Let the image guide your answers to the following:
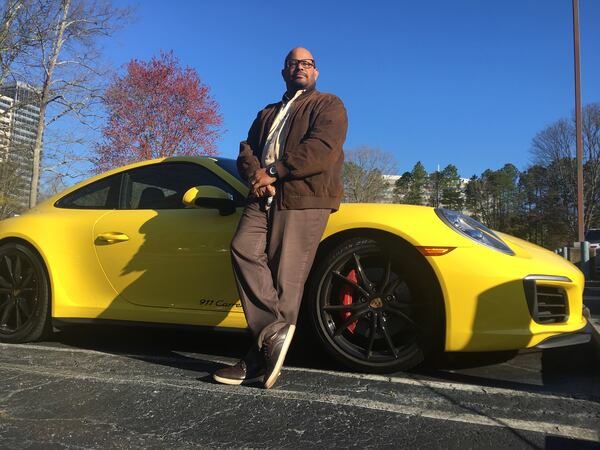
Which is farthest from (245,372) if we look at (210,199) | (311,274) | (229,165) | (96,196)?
(96,196)

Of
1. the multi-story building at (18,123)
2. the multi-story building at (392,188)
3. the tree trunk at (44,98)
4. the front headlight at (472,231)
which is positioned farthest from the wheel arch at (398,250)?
the multi-story building at (392,188)

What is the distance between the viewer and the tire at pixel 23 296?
11.9 ft

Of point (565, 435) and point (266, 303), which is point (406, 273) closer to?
point (266, 303)

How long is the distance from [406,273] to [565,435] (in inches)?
42.8

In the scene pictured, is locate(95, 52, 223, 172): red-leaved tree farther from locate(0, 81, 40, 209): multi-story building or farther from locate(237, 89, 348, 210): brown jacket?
locate(237, 89, 348, 210): brown jacket

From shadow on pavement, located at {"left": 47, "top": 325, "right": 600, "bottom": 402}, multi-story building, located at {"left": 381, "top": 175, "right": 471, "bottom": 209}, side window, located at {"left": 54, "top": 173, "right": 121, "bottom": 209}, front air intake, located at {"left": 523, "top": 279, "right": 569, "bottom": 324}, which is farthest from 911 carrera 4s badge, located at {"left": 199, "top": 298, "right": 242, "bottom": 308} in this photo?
multi-story building, located at {"left": 381, "top": 175, "right": 471, "bottom": 209}

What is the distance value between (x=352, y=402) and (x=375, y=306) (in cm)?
61

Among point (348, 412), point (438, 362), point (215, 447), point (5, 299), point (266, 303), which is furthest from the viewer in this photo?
point (5, 299)

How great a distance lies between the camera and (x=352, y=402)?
2.34 metres

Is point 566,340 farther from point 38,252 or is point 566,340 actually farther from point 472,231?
point 38,252

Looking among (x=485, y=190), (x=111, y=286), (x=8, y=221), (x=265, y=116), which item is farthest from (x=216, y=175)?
(x=485, y=190)

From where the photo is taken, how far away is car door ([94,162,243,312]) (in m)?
3.09

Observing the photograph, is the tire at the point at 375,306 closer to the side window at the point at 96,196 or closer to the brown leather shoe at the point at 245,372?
the brown leather shoe at the point at 245,372

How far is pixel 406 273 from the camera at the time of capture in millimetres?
2764
